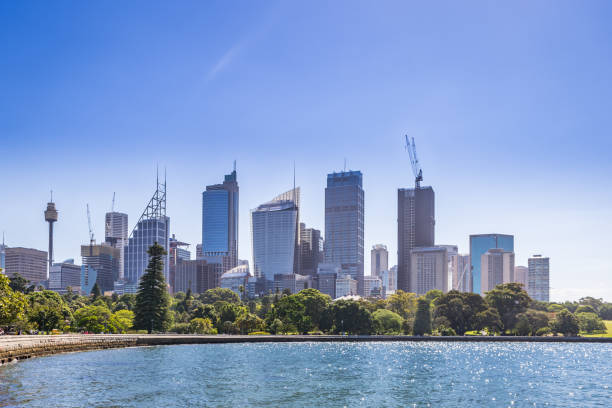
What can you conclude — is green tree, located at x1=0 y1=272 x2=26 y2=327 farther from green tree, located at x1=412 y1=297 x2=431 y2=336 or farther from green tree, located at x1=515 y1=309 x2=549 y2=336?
green tree, located at x1=515 y1=309 x2=549 y2=336

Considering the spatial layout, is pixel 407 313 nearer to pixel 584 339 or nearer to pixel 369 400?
pixel 584 339

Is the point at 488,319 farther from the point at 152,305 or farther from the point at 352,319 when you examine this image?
the point at 152,305

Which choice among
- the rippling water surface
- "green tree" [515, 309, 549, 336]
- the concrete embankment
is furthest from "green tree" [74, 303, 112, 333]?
"green tree" [515, 309, 549, 336]

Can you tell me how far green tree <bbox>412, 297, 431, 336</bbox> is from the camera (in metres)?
152

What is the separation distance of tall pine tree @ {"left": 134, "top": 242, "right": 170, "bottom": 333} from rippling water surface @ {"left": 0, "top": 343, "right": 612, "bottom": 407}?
4040 centimetres

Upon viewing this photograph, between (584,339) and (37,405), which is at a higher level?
(37,405)

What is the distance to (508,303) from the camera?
161m

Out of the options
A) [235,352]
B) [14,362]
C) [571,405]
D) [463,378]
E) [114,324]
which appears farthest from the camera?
[114,324]

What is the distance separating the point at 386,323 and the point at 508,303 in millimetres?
33552

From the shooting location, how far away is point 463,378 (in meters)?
67.0

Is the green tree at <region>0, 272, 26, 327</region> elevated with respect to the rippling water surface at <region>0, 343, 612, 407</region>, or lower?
elevated

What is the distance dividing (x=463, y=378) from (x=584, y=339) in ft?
321

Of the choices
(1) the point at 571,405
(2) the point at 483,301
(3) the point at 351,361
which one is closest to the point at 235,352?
(3) the point at 351,361

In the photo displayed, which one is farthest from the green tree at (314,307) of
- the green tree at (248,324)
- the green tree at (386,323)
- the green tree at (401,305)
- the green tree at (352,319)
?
the green tree at (401,305)
